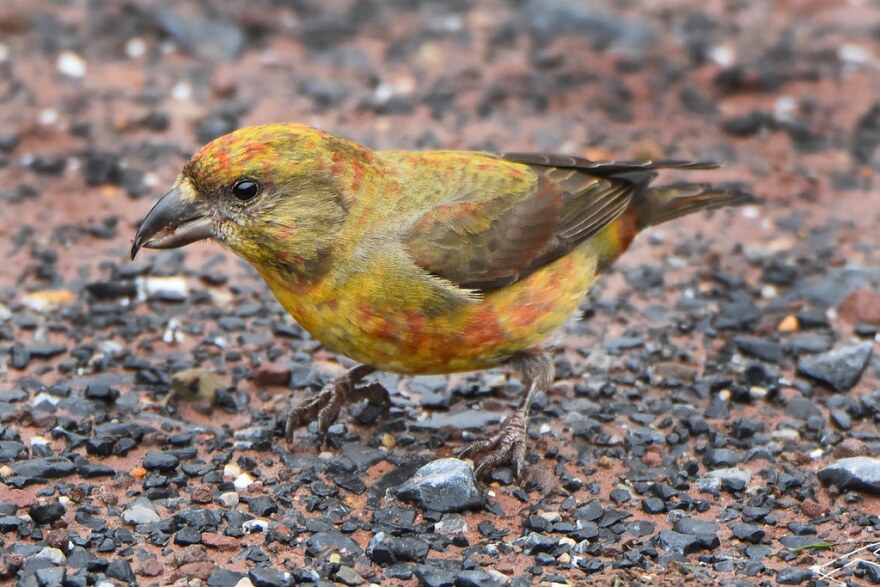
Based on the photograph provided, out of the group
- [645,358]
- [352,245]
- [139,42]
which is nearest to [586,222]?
[645,358]

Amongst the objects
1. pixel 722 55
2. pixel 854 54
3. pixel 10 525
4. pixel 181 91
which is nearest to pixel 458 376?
pixel 10 525

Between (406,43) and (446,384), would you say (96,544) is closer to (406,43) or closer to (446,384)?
(446,384)

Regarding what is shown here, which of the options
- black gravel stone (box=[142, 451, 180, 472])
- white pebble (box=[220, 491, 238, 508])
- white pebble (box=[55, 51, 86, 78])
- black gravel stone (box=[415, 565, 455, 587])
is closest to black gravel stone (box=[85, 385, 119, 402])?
black gravel stone (box=[142, 451, 180, 472])

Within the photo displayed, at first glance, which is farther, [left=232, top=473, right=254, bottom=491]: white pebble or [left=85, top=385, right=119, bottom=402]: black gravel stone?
[left=85, top=385, right=119, bottom=402]: black gravel stone

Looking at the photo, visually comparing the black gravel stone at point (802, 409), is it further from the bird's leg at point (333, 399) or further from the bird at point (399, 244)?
the bird's leg at point (333, 399)

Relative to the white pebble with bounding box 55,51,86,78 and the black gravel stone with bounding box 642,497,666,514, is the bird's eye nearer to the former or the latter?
the black gravel stone with bounding box 642,497,666,514

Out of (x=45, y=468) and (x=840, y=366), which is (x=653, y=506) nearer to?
(x=840, y=366)

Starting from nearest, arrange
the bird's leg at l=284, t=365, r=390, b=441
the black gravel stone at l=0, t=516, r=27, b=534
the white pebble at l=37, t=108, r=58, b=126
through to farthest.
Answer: the black gravel stone at l=0, t=516, r=27, b=534 < the bird's leg at l=284, t=365, r=390, b=441 < the white pebble at l=37, t=108, r=58, b=126

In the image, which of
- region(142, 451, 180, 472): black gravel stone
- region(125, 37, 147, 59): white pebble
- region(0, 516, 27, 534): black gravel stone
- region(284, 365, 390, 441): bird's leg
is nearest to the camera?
region(0, 516, 27, 534): black gravel stone
